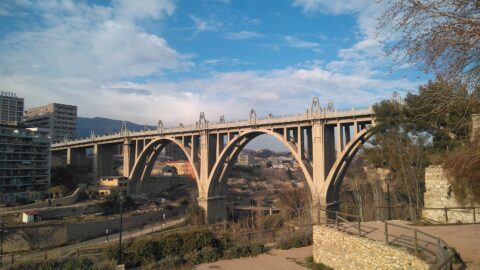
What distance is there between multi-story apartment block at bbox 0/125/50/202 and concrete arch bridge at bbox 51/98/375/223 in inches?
418

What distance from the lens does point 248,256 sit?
1688cm

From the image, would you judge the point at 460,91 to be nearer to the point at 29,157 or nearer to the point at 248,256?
the point at 248,256

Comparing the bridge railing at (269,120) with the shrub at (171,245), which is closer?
the shrub at (171,245)

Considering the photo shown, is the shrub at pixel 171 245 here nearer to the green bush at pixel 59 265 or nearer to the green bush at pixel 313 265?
the green bush at pixel 59 265

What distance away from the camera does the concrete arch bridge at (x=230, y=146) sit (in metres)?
28.5

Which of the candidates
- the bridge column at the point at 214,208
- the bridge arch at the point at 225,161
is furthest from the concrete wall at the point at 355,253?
Result: the bridge column at the point at 214,208

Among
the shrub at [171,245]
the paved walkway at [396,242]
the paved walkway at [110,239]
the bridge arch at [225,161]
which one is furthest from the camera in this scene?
the bridge arch at [225,161]

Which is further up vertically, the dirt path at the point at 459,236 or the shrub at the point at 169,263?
the dirt path at the point at 459,236

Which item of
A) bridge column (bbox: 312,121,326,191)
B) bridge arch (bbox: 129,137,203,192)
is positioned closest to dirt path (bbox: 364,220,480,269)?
bridge column (bbox: 312,121,326,191)

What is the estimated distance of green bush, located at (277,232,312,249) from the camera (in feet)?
58.5

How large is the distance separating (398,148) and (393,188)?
200 inches

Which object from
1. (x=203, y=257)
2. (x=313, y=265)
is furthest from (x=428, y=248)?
(x=203, y=257)

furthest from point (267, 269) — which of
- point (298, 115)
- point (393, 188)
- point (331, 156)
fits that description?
point (298, 115)

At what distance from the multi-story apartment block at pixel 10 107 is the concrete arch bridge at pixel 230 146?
5119cm
